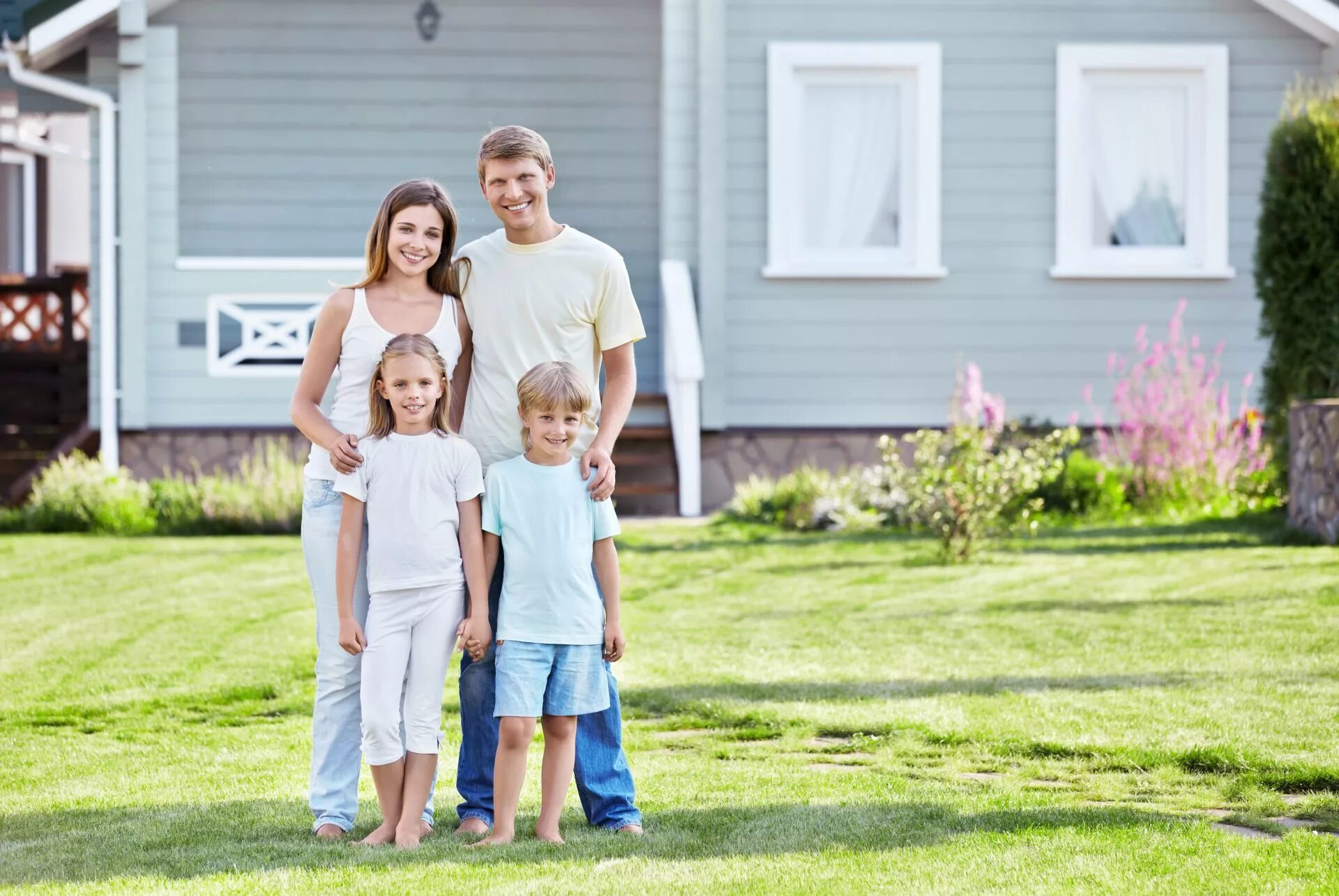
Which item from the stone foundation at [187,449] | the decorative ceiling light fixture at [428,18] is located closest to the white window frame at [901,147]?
the decorative ceiling light fixture at [428,18]

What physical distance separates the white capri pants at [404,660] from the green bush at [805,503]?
274 inches

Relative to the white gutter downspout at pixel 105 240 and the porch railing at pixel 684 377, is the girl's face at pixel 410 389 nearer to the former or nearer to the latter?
the porch railing at pixel 684 377

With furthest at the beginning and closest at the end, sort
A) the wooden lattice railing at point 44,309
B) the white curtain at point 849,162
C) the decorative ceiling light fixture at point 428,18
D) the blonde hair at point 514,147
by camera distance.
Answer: the wooden lattice railing at point 44,309 < the decorative ceiling light fixture at point 428,18 < the white curtain at point 849,162 < the blonde hair at point 514,147

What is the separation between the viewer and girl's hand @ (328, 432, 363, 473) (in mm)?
3656

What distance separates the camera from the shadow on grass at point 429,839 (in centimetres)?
350

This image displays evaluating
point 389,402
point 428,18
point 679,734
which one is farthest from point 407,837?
point 428,18

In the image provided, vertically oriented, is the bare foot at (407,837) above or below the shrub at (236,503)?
below

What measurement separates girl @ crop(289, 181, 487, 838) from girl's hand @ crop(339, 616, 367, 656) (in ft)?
0.17

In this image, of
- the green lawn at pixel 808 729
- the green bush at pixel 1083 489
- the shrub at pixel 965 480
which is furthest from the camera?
the green bush at pixel 1083 489

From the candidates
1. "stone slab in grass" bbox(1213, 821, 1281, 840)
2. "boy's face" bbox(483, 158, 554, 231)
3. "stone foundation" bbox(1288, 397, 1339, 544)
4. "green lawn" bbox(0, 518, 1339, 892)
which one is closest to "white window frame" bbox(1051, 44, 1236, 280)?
"stone foundation" bbox(1288, 397, 1339, 544)

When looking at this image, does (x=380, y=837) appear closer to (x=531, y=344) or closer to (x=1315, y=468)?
(x=531, y=344)

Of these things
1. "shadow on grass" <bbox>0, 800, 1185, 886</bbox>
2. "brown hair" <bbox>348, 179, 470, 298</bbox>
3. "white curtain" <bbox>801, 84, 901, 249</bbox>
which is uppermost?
"white curtain" <bbox>801, 84, 901, 249</bbox>

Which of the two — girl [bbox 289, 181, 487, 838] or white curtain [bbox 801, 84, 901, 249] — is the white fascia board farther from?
girl [bbox 289, 181, 487, 838]

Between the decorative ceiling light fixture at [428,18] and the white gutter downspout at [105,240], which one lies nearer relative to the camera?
the white gutter downspout at [105,240]
